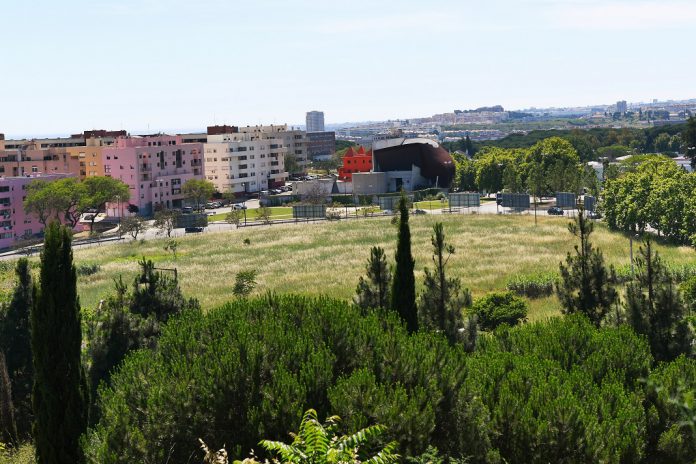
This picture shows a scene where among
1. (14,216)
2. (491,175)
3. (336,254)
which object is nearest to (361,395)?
(336,254)

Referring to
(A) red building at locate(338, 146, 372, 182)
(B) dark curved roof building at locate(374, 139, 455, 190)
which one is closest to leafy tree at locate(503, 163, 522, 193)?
(B) dark curved roof building at locate(374, 139, 455, 190)

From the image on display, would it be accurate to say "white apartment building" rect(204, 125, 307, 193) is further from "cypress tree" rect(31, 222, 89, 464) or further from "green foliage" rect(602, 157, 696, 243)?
"cypress tree" rect(31, 222, 89, 464)

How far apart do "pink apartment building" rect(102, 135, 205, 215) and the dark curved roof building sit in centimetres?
3270

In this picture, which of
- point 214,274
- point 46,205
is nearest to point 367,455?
point 214,274

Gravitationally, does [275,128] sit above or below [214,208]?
above

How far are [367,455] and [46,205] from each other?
8711 cm

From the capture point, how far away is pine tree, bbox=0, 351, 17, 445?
73.3ft

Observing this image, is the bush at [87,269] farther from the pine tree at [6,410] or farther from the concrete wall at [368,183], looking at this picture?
the concrete wall at [368,183]

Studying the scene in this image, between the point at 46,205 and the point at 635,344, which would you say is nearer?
the point at 635,344

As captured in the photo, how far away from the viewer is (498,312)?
3556 centimetres

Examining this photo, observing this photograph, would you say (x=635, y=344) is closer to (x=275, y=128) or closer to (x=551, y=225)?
(x=551, y=225)

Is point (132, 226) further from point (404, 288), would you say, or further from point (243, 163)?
point (404, 288)

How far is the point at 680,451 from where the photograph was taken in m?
17.6

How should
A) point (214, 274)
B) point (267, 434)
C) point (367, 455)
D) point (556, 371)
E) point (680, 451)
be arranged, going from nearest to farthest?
point (367, 455)
point (267, 434)
point (680, 451)
point (556, 371)
point (214, 274)
